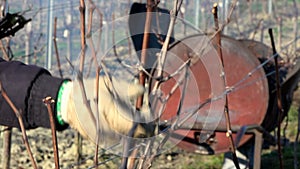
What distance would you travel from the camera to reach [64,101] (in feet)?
4.08

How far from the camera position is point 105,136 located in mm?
1116

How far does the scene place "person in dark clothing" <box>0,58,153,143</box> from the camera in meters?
1.12

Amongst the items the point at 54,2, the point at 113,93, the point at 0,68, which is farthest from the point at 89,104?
the point at 54,2

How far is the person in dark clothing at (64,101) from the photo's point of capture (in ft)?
3.68

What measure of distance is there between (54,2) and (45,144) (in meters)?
1.71

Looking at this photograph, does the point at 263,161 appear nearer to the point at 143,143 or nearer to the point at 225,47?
the point at 225,47

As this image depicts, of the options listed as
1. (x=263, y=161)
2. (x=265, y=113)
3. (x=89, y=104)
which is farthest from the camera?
(x=263, y=161)

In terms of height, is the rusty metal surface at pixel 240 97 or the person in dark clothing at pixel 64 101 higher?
the person in dark clothing at pixel 64 101

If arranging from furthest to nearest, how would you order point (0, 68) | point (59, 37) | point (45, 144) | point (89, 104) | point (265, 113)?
point (59, 37), point (45, 144), point (265, 113), point (0, 68), point (89, 104)

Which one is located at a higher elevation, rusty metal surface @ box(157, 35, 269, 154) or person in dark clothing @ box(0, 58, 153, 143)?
person in dark clothing @ box(0, 58, 153, 143)

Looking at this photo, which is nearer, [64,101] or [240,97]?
[64,101]

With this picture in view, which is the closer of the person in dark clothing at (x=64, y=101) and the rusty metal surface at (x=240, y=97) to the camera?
the person in dark clothing at (x=64, y=101)

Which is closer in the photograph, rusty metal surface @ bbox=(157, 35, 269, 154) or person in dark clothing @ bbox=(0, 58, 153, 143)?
person in dark clothing @ bbox=(0, 58, 153, 143)

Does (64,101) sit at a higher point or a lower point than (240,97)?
higher
